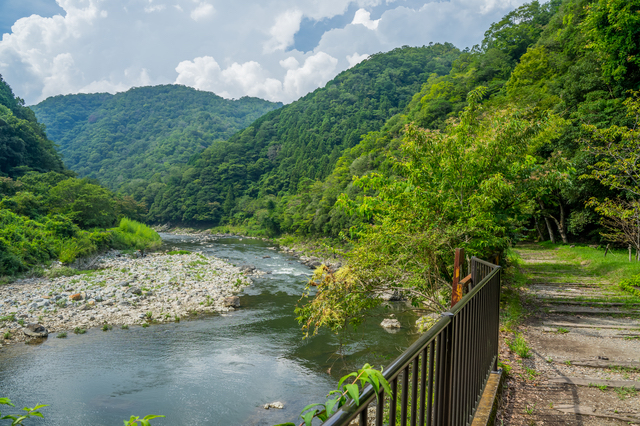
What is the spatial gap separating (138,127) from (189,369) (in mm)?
111633

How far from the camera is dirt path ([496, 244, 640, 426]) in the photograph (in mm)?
3172

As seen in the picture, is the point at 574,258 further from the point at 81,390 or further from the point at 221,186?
the point at 221,186

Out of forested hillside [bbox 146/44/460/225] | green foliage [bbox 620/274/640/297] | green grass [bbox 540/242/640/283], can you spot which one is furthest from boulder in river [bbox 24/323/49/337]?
forested hillside [bbox 146/44/460/225]

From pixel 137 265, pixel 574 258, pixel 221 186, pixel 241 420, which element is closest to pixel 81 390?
pixel 241 420

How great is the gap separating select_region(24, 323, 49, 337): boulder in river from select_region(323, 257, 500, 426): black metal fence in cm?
1085

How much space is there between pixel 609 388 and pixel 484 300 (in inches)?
79.5

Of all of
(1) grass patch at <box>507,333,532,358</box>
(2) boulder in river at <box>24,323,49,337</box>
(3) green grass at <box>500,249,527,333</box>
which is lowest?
(2) boulder in river at <box>24,323,49,337</box>

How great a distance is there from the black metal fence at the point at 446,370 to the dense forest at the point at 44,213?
1736cm

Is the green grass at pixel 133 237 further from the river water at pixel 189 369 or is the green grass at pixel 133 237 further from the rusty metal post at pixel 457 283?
the rusty metal post at pixel 457 283

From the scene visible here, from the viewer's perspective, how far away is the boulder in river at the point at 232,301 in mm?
13118

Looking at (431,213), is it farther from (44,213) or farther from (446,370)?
(44,213)

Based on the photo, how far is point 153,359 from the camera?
859cm

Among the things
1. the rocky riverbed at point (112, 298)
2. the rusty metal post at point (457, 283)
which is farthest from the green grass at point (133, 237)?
the rusty metal post at point (457, 283)

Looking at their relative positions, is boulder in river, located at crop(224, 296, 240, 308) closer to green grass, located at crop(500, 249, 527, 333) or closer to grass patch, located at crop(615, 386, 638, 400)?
green grass, located at crop(500, 249, 527, 333)
